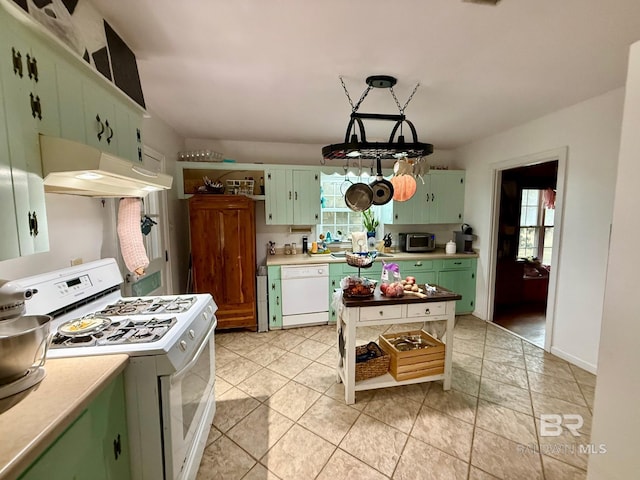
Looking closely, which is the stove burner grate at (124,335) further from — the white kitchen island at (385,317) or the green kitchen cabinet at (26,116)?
the white kitchen island at (385,317)

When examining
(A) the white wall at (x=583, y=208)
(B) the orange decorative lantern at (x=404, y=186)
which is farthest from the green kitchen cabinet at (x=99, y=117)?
(A) the white wall at (x=583, y=208)

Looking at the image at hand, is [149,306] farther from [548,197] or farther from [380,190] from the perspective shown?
[548,197]

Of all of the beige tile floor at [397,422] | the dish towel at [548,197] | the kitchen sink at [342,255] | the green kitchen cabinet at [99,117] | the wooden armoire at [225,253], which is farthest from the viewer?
the dish towel at [548,197]

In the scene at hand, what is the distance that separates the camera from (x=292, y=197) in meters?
3.63

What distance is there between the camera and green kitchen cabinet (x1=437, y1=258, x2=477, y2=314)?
377 cm

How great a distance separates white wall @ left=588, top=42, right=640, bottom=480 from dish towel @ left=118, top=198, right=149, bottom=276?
2538 mm

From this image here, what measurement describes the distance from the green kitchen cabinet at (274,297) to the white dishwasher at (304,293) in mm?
49

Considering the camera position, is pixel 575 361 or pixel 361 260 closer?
pixel 361 260

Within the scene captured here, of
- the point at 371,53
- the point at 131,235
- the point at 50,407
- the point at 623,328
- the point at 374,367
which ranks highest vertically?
the point at 371,53

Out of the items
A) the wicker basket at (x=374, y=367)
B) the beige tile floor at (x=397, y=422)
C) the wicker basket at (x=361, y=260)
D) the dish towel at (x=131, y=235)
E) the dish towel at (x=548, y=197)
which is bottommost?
the beige tile floor at (x=397, y=422)

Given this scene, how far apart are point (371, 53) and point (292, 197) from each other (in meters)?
2.12

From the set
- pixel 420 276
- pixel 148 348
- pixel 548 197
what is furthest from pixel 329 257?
pixel 548 197

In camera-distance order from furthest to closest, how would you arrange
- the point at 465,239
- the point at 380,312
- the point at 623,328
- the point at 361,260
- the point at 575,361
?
the point at 465,239 → the point at 575,361 → the point at 361,260 → the point at 380,312 → the point at 623,328

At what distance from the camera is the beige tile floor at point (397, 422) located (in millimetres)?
1587
